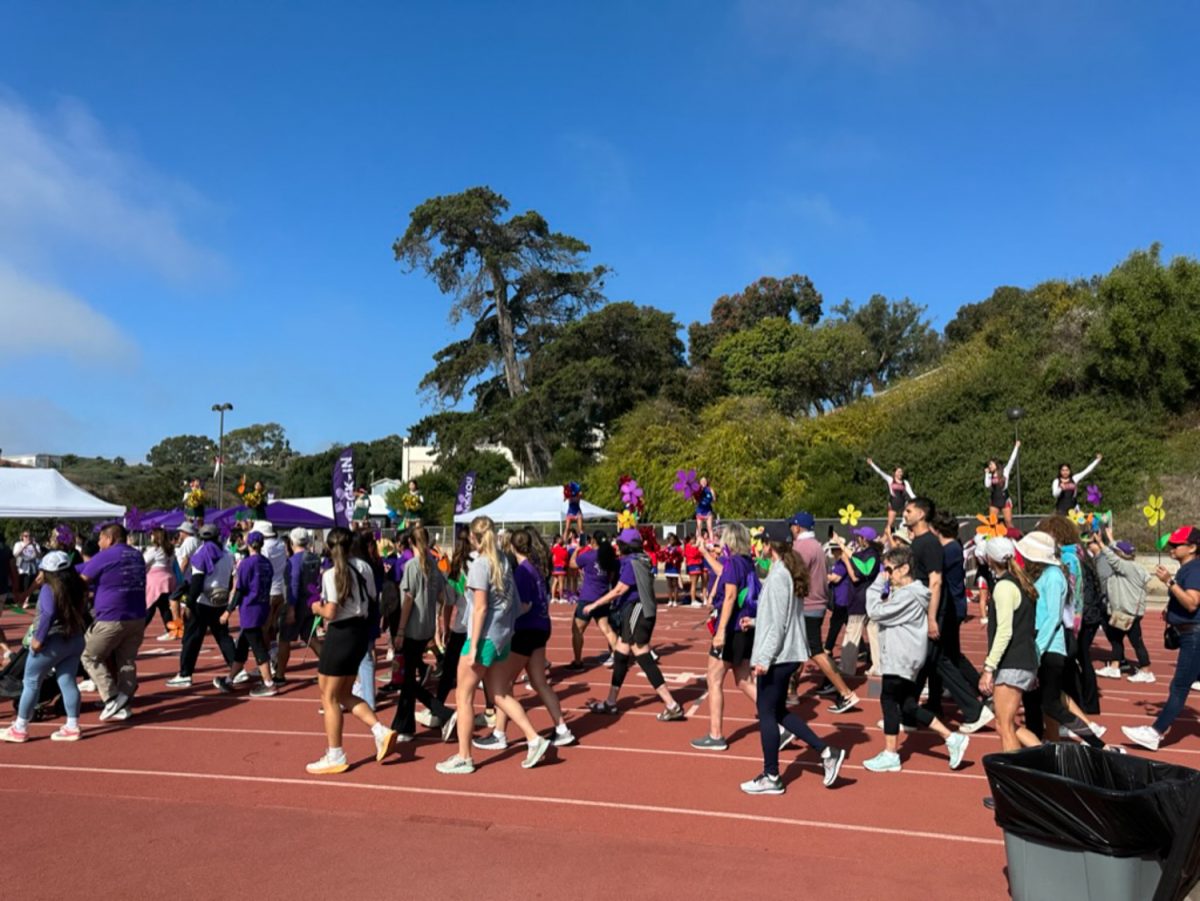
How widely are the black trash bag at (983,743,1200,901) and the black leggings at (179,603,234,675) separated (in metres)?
8.06

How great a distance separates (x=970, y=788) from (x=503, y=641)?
329 centimetres

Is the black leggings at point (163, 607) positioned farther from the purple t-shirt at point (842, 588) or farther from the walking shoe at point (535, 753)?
the purple t-shirt at point (842, 588)

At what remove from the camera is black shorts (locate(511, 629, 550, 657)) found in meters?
6.99

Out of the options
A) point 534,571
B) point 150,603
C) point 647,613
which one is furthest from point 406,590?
point 150,603

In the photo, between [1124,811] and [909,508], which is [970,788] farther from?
[1124,811]

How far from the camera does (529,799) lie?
6023mm

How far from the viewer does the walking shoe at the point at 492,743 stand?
7281mm

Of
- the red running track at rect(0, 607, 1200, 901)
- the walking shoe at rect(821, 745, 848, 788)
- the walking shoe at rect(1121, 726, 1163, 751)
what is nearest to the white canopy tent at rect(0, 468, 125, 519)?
the red running track at rect(0, 607, 1200, 901)

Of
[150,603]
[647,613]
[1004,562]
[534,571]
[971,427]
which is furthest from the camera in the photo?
[971,427]

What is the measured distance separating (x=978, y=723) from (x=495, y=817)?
13.9 ft

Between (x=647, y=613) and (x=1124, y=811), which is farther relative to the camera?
(x=647, y=613)

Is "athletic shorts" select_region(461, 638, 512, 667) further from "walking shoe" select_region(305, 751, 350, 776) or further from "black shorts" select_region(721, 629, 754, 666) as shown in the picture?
"black shorts" select_region(721, 629, 754, 666)

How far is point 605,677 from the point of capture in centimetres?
1073

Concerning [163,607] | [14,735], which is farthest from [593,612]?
[163,607]
